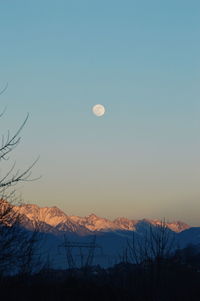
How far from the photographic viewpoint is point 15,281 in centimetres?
2481

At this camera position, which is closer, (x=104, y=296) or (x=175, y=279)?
(x=104, y=296)

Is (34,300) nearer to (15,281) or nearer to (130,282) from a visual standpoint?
(15,281)

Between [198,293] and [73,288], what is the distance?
48.6ft

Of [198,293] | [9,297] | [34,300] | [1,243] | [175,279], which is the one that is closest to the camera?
[1,243]

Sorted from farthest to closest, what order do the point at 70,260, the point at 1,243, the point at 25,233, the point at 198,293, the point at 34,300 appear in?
1. the point at 198,293
2. the point at 70,260
3. the point at 34,300
4. the point at 25,233
5. the point at 1,243

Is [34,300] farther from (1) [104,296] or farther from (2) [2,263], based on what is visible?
(2) [2,263]

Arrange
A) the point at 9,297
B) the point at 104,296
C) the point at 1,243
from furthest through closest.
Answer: the point at 104,296 → the point at 9,297 → the point at 1,243

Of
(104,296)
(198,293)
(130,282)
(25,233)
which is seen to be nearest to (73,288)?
(104,296)

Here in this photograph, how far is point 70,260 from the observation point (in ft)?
110

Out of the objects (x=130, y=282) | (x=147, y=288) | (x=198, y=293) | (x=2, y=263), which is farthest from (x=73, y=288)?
(x=198, y=293)

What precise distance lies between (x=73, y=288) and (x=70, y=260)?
4.43 metres

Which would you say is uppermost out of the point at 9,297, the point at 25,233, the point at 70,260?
the point at 70,260

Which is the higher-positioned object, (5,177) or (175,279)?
(175,279)

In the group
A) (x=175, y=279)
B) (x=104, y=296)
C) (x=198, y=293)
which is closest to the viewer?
(x=104, y=296)
